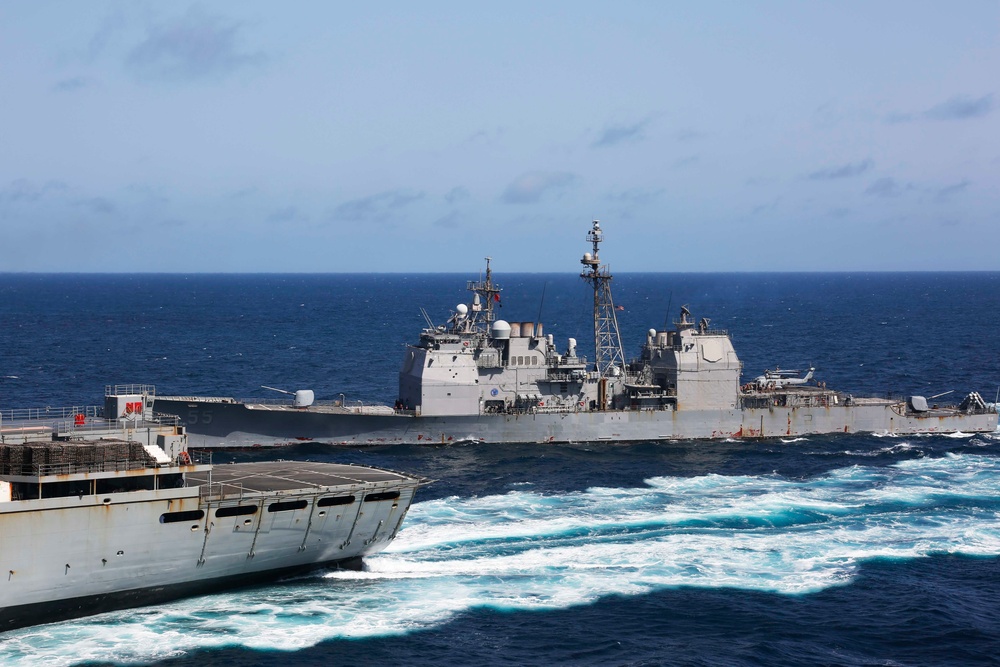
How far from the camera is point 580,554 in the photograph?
36.7 metres

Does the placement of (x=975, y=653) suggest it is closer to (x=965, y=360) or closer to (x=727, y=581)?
(x=727, y=581)

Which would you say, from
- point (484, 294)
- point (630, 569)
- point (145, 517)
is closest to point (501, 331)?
point (484, 294)

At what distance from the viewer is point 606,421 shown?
58.4 metres

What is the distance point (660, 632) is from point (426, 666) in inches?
268

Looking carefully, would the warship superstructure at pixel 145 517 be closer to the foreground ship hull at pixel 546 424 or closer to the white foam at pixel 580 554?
the white foam at pixel 580 554

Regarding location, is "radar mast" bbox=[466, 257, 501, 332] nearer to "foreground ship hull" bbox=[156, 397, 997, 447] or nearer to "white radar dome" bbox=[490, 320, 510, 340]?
"white radar dome" bbox=[490, 320, 510, 340]

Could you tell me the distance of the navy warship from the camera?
184ft

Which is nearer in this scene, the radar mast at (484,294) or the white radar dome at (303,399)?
the white radar dome at (303,399)

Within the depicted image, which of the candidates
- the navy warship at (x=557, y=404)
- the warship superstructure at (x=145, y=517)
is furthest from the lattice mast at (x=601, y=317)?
the warship superstructure at (x=145, y=517)

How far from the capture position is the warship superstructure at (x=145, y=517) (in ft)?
95.0

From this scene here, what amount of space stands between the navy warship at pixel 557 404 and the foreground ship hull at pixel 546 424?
0.19 ft

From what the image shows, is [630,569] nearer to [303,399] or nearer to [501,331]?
[501,331]

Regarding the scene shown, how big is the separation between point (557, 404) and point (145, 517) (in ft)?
104

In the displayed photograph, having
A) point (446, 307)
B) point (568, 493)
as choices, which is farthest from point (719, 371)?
point (446, 307)
